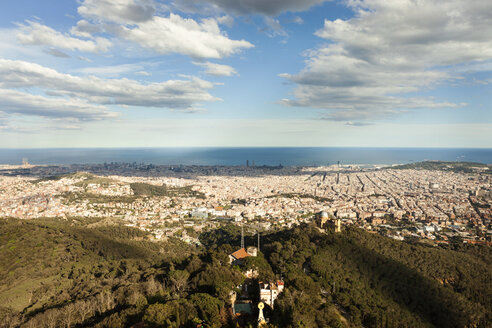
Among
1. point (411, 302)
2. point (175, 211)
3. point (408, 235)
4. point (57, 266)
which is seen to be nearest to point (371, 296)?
point (411, 302)

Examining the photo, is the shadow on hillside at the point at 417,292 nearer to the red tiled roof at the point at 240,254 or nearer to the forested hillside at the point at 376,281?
the forested hillside at the point at 376,281

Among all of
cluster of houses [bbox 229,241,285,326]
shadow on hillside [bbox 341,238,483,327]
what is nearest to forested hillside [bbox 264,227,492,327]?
shadow on hillside [bbox 341,238,483,327]

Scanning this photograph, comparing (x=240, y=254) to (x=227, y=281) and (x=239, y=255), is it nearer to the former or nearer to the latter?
(x=239, y=255)

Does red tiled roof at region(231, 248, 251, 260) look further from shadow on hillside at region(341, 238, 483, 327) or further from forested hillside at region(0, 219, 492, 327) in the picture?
shadow on hillside at region(341, 238, 483, 327)

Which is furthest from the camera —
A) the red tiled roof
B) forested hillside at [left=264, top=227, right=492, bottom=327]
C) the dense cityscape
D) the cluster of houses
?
the dense cityscape

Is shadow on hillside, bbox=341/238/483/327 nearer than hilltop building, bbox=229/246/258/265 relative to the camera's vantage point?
Yes

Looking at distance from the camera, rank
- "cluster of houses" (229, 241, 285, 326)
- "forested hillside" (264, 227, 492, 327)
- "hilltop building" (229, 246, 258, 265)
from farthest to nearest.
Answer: "hilltop building" (229, 246, 258, 265)
"forested hillside" (264, 227, 492, 327)
"cluster of houses" (229, 241, 285, 326)

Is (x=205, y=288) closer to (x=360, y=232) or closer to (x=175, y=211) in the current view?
(x=360, y=232)

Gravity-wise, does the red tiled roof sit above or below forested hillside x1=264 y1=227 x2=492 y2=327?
above
